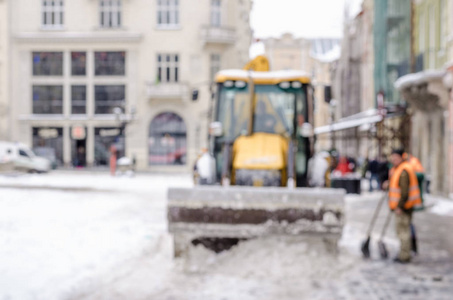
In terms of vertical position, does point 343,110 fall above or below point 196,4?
below

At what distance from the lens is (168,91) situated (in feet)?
133

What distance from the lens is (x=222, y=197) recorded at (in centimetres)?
885

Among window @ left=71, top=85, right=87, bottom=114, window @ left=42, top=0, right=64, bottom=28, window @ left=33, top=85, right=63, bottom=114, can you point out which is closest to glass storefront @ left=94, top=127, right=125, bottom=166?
window @ left=71, top=85, right=87, bottom=114

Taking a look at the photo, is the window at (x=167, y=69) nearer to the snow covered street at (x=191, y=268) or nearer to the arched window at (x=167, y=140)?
the arched window at (x=167, y=140)

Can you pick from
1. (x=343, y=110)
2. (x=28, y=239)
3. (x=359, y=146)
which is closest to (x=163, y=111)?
(x=359, y=146)

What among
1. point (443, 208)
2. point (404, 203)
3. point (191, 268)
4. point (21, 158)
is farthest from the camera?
point (21, 158)

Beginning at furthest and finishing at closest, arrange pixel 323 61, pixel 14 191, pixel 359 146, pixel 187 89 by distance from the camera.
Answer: pixel 323 61
pixel 359 146
pixel 187 89
pixel 14 191

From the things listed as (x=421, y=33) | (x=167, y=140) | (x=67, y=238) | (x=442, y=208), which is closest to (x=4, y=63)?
(x=167, y=140)

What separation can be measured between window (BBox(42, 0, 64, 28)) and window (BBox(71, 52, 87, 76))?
227 centimetres

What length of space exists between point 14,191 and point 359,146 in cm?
2706

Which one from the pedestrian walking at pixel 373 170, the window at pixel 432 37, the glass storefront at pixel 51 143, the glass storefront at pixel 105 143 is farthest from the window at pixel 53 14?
the pedestrian walking at pixel 373 170

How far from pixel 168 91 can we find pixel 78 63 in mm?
6378

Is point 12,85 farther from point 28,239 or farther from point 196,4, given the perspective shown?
point 28,239

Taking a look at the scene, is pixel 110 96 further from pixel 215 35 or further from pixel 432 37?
pixel 432 37
